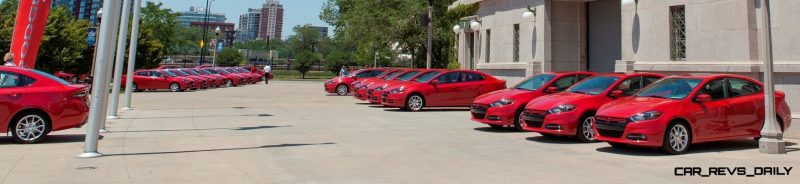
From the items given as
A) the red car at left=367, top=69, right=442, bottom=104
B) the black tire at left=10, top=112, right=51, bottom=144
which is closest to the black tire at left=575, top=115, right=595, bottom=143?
the black tire at left=10, top=112, right=51, bottom=144

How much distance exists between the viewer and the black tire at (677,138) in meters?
8.87

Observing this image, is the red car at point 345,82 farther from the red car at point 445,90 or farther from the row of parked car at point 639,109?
the row of parked car at point 639,109

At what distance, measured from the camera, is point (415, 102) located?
59.6 ft

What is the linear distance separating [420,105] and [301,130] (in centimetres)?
615

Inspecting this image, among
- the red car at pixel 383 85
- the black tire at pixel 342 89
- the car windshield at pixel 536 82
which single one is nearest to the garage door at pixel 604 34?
the red car at pixel 383 85

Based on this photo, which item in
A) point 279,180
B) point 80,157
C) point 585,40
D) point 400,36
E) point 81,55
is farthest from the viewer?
point 400,36

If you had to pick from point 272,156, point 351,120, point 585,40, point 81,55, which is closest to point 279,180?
point 272,156

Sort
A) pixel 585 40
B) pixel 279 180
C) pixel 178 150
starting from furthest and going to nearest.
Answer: pixel 585 40
pixel 178 150
pixel 279 180

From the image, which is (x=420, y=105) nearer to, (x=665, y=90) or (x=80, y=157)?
(x=665, y=90)

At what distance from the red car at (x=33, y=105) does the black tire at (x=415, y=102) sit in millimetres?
9520

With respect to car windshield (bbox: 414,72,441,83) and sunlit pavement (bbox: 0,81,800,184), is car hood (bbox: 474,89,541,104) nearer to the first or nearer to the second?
sunlit pavement (bbox: 0,81,800,184)

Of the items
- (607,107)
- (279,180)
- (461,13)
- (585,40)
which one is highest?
(461,13)

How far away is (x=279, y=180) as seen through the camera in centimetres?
693

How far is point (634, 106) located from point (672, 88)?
1027 millimetres
